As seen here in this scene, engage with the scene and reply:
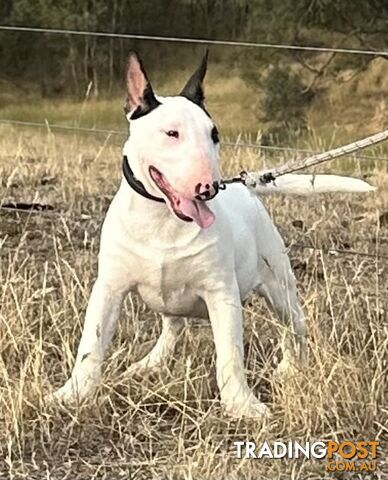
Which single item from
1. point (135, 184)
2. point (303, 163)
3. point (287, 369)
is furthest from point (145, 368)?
point (303, 163)

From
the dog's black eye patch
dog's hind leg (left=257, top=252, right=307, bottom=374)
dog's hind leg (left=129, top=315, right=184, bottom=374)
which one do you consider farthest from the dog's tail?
the dog's black eye patch

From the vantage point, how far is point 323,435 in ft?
9.49

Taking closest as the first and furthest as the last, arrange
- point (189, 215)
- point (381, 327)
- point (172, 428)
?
point (189, 215) < point (172, 428) < point (381, 327)

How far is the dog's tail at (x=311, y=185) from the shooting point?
11.1 ft

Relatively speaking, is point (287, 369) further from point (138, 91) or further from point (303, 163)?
point (138, 91)

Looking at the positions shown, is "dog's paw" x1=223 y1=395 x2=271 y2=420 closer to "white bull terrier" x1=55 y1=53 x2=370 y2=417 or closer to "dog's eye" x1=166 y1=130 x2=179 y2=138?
"white bull terrier" x1=55 y1=53 x2=370 y2=417

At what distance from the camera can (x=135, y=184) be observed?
9.54 feet

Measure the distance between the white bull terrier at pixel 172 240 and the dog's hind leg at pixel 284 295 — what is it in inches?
9.7

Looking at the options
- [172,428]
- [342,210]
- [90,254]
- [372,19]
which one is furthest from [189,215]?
[372,19]

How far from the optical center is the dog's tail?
3.40 metres

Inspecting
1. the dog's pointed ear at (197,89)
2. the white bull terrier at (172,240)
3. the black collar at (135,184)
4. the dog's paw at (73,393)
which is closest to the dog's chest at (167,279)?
the white bull terrier at (172,240)

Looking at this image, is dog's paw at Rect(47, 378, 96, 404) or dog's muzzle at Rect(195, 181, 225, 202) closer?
dog's muzzle at Rect(195, 181, 225, 202)

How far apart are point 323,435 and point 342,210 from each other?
303cm

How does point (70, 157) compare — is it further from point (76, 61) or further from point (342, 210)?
point (76, 61)
